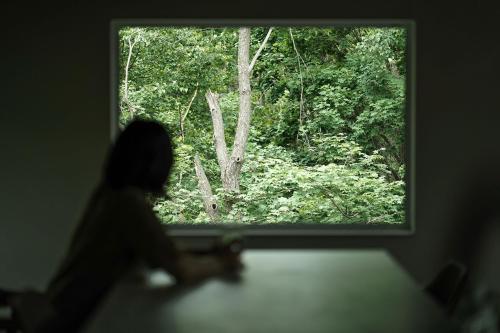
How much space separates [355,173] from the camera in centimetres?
948

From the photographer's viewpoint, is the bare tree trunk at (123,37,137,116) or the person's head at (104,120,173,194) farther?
the bare tree trunk at (123,37,137,116)

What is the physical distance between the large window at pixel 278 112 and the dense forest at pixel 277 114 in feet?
0.04

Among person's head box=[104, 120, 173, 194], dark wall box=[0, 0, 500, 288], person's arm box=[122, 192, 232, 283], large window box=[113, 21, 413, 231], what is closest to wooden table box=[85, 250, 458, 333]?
person's arm box=[122, 192, 232, 283]

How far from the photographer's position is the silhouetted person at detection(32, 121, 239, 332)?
2.35 m

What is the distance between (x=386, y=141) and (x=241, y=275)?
7153mm

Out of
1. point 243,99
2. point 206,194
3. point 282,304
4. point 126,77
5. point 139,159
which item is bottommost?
point 206,194

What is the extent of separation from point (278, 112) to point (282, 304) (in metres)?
7.53

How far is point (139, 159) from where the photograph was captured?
2.49 metres

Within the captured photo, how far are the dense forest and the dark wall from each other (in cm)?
434

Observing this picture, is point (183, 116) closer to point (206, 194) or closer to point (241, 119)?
point (241, 119)

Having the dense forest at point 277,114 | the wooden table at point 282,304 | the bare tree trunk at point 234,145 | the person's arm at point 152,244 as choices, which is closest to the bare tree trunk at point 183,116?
the dense forest at point 277,114
